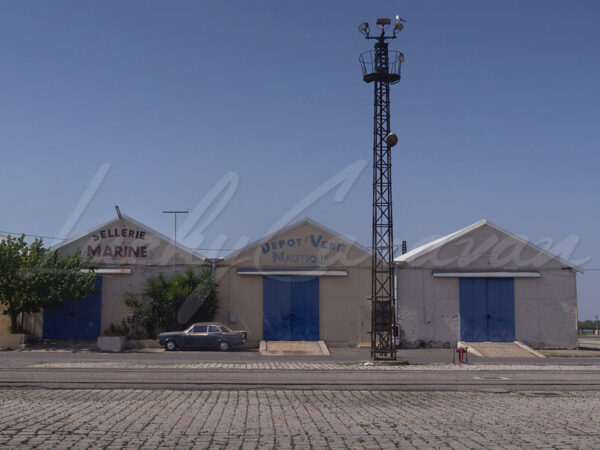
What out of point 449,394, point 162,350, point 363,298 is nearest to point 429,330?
point 363,298

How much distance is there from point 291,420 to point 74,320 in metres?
28.3

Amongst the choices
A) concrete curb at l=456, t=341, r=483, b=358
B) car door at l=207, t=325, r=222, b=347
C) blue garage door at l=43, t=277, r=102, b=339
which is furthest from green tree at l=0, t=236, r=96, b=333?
concrete curb at l=456, t=341, r=483, b=358

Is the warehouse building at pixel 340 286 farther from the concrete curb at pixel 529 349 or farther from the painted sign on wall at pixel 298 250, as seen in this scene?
the concrete curb at pixel 529 349

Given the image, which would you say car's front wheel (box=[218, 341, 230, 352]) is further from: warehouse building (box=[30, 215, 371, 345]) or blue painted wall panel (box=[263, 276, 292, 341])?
blue painted wall panel (box=[263, 276, 292, 341])

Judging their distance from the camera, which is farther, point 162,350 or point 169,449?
point 162,350

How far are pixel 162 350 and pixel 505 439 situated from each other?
84.9ft

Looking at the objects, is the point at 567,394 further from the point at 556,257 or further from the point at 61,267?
the point at 61,267

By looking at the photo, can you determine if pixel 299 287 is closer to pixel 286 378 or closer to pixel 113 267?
pixel 113 267

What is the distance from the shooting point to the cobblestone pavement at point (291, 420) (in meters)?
8.95

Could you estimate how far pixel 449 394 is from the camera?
48.2 ft

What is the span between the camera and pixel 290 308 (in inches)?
1448

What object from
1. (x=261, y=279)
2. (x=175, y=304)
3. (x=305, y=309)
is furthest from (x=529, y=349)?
(x=175, y=304)

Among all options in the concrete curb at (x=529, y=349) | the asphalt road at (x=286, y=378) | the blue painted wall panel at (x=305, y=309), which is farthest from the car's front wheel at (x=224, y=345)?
the concrete curb at (x=529, y=349)

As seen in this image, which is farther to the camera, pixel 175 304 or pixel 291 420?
pixel 175 304
